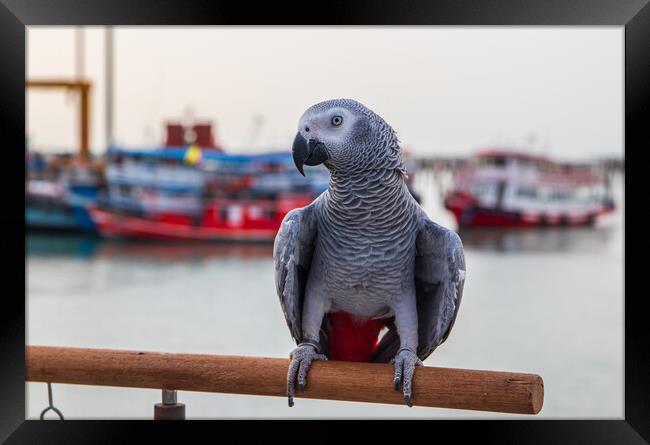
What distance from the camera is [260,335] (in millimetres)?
5699

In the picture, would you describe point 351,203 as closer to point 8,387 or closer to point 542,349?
point 8,387

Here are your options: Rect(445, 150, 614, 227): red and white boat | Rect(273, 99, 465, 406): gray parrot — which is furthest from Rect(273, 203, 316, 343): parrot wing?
Rect(445, 150, 614, 227): red and white boat

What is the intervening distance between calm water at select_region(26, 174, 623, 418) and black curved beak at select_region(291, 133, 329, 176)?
882 mm

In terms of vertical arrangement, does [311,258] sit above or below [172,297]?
above

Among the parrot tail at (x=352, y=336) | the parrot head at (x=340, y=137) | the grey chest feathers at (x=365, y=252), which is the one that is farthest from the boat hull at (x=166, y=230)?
the parrot head at (x=340, y=137)

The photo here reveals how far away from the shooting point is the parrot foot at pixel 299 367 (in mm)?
1158

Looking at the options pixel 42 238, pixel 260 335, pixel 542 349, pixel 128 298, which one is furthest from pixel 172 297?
pixel 42 238

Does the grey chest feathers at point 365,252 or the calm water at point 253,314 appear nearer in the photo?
the grey chest feathers at point 365,252

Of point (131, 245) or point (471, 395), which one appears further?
point (131, 245)

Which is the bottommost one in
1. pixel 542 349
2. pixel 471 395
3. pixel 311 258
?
pixel 542 349

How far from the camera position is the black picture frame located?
123 centimetres

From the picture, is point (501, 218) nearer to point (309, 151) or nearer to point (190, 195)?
point (190, 195)

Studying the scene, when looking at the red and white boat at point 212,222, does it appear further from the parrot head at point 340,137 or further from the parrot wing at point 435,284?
the parrot head at point 340,137

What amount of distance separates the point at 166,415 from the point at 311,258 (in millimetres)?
394
